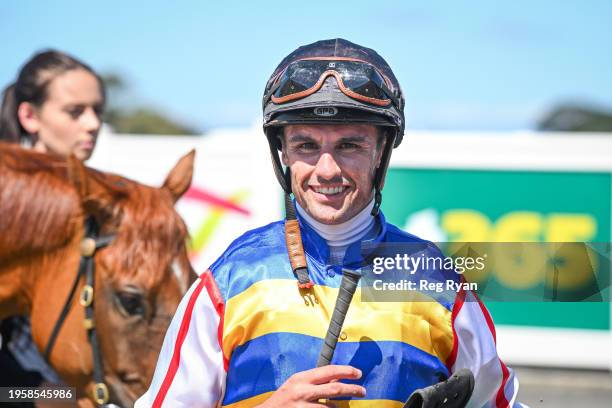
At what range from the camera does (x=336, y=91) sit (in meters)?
2.06

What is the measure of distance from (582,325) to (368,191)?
6088mm

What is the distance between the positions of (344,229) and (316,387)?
0.43 m

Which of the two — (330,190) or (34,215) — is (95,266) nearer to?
(34,215)

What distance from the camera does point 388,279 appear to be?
204 cm

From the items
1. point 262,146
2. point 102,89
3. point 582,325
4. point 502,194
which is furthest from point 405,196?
point 102,89

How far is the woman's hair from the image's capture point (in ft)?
12.9

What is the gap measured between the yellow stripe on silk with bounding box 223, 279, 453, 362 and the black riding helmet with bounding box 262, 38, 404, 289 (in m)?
0.05

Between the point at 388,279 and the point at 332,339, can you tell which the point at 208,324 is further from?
the point at 388,279

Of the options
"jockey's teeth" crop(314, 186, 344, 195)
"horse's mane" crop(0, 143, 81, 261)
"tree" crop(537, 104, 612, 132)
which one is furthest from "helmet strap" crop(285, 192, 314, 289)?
"tree" crop(537, 104, 612, 132)

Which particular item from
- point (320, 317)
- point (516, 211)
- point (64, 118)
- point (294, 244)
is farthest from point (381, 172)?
point (516, 211)

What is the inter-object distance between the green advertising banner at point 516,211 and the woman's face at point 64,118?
423 cm

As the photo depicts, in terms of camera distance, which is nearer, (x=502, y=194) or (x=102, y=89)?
(x=102, y=89)

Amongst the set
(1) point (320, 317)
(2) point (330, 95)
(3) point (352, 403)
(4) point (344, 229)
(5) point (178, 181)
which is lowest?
(3) point (352, 403)

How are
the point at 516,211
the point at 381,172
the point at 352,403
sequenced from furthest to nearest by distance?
the point at 516,211 → the point at 381,172 → the point at 352,403
